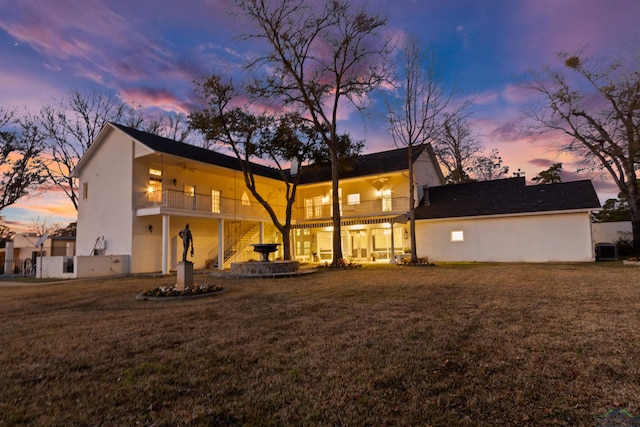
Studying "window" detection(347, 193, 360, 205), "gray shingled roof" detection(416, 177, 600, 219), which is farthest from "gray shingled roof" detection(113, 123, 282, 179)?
"gray shingled roof" detection(416, 177, 600, 219)

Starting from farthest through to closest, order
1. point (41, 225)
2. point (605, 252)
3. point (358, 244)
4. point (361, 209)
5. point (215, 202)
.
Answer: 1. point (41, 225)
2. point (358, 244)
3. point (361, 209)
4. point (215, 202)
5. point (605, 252)

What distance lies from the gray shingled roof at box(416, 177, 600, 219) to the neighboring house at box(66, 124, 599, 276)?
0.09 meters

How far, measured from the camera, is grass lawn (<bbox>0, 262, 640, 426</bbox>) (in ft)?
8.78

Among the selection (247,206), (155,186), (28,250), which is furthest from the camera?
(28,250)

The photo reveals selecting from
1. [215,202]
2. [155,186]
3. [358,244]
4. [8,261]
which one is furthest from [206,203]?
[8,261]

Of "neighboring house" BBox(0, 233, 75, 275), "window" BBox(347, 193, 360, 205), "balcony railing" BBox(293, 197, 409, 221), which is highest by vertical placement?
"window" BBox(347, 193, 360, 205)

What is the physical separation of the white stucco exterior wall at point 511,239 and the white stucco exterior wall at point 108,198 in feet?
52.2

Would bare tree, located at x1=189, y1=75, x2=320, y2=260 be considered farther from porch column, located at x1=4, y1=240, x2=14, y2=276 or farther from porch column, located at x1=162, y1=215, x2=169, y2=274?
porch column, located at x1=4, y1=240, x2=14, y2=276

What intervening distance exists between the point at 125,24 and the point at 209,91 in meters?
5.18

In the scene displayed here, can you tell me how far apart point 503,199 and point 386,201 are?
668cm

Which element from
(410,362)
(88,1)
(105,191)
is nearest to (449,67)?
(88,1)

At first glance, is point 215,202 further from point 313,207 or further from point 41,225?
point 41,225

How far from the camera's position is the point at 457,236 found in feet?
66.4

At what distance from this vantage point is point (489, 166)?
3616 centimetres
